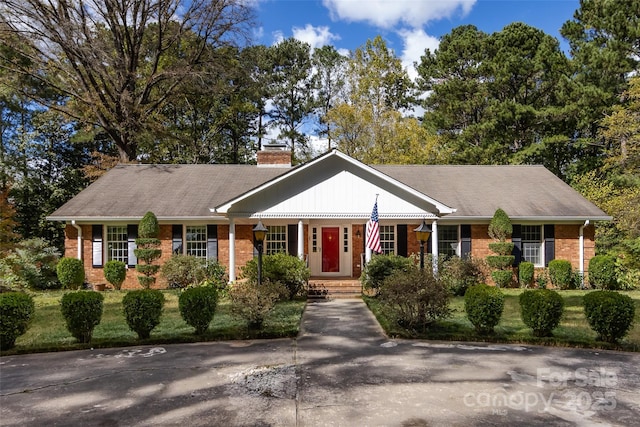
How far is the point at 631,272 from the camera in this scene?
15039mm

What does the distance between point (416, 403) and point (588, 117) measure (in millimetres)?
25845

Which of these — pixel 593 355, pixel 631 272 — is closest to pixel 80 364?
pixel 593 355

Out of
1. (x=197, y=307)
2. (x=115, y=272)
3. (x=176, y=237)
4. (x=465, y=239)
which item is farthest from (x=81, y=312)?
(x=465, y=239)

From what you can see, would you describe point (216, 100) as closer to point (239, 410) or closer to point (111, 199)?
point (111, 199)

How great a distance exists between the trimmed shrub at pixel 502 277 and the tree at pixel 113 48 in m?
17.6

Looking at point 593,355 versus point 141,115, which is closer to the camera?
point 593,355

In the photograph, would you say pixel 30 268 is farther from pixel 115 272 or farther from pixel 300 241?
pixel 300 241

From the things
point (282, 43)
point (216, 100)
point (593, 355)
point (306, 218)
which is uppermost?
point (282, 43)

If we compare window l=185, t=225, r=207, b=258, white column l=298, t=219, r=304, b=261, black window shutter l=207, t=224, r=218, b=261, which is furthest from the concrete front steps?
window l=185, t=225, r=207, b=258

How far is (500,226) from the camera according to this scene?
1539 centimetres

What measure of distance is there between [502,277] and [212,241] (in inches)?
430

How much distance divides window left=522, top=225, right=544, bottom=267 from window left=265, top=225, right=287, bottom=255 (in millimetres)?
9353

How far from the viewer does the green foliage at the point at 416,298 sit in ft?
27.0

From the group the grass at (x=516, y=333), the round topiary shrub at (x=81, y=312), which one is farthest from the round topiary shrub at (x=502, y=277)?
the round topiary shrub at (x=81, y=312)
